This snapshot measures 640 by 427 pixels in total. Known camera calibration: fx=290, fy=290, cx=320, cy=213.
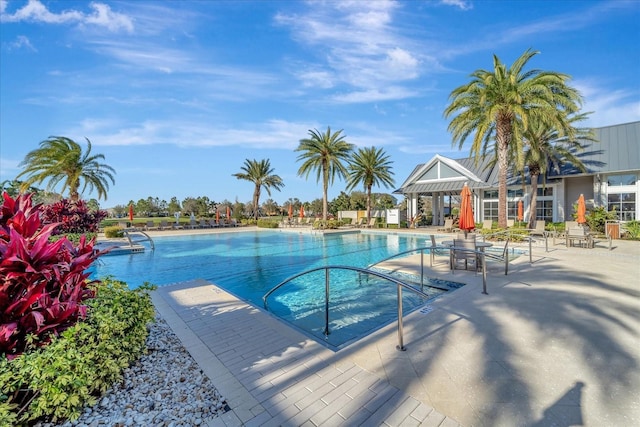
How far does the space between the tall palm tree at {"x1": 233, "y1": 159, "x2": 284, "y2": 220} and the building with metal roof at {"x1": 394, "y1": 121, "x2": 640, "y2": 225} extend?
59.7 feet

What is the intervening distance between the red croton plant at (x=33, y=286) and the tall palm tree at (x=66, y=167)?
21.9 m

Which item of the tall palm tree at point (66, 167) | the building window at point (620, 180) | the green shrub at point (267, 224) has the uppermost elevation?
the tall palm tree at point (66, 167)

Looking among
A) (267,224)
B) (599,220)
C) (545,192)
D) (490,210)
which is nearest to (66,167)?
(267,224)

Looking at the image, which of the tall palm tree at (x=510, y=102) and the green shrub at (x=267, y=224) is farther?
the green shrub at (x=267, y=224)

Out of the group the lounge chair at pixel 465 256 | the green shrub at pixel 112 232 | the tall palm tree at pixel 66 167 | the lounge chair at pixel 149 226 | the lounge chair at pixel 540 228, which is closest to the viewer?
the lounge chair at pixel 465 256

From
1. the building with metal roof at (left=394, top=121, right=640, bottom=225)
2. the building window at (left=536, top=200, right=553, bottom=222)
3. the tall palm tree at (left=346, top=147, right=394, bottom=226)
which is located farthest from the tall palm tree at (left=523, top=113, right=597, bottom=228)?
the tall palm tree at (left=346, top=147, right=394, bottom=226)

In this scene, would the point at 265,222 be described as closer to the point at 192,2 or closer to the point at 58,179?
the point at 58,179

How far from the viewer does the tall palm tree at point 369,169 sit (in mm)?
29875

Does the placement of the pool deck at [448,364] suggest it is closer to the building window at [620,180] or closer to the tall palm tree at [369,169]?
the building window at [620,180]

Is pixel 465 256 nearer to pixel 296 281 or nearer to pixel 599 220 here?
pixel 296 281

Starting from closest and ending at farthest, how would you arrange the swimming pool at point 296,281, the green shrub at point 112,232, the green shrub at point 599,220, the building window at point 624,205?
1. the swimming pool at point 296,281
2. the green shrub at point 599,220
3. the building window at point 624,205
4. the green shrub at point 112,232

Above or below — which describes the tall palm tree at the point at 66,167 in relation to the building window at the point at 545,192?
above

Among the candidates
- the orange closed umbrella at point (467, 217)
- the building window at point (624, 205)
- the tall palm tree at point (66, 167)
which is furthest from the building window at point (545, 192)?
the tall palm tree at point (66, 167)

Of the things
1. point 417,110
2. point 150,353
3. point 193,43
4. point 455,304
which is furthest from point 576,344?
point 417,110
